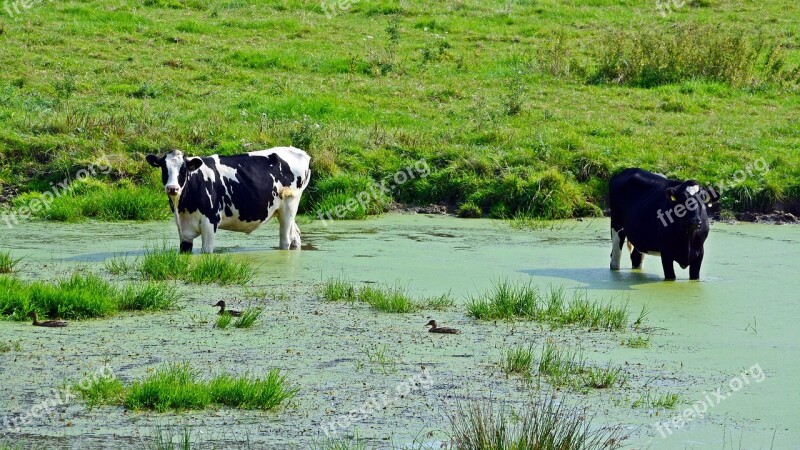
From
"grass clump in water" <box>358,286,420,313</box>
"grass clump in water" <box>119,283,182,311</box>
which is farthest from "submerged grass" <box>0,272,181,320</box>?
"grass clump in water" <box>358,286,420,313</box>

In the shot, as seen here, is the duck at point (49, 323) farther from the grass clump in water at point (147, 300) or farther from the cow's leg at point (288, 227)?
the cow's leg at point (288, 227)

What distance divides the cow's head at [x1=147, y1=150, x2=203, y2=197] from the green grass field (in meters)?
2.52

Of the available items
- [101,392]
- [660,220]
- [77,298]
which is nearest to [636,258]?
[660,220]

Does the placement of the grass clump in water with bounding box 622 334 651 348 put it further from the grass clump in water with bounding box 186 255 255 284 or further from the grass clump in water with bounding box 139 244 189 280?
the grass clump in water with bounding box 139 244 189 280

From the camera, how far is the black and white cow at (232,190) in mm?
12961

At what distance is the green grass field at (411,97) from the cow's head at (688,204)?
3719 millimetres

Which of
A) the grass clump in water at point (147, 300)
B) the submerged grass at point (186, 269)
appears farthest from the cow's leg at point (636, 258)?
the grass clump in water at point (147, 300)

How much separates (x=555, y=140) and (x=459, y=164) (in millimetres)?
1568

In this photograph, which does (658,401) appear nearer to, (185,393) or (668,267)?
(185,393)

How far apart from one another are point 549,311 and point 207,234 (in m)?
4.57

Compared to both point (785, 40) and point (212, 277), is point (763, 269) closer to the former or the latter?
point (212, 277)

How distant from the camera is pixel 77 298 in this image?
9430 millimetres

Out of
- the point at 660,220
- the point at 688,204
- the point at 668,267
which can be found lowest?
the point at 668,267

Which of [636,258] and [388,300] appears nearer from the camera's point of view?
[388,300]
